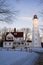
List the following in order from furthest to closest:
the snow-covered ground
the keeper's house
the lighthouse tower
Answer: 1. the keeper's house
2. the lighthouse tower
3. the snow-covered ground

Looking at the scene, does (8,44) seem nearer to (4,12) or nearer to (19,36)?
(19,36)

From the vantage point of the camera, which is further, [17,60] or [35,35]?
[35,35]

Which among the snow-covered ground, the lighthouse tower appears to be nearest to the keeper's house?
the lighthouse tower

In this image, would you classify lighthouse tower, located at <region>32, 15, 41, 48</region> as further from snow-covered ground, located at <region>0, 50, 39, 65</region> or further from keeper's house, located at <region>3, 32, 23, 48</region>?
snow-covered ground, located at <region>0, 50, 39, 65</region>

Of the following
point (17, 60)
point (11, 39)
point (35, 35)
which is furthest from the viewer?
point (11, 39)

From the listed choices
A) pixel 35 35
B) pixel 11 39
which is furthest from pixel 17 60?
pixel 11 39

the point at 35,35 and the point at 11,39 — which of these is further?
the point at 11,39

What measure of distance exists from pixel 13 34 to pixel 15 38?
192 centimetres

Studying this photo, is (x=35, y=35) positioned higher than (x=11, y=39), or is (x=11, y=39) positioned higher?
(x=35, y=35)

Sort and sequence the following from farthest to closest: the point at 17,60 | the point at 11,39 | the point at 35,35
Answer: the point at 11,39, the point at 35,35, the point at 17,60

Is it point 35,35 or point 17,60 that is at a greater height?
point 35,35

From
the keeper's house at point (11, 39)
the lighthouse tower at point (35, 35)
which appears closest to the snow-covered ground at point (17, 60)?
the lighthouse tower at point (35, 35)

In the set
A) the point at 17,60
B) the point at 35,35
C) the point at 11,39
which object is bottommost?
the point at 17,60

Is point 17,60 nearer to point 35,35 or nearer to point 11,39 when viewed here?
point 35,35
